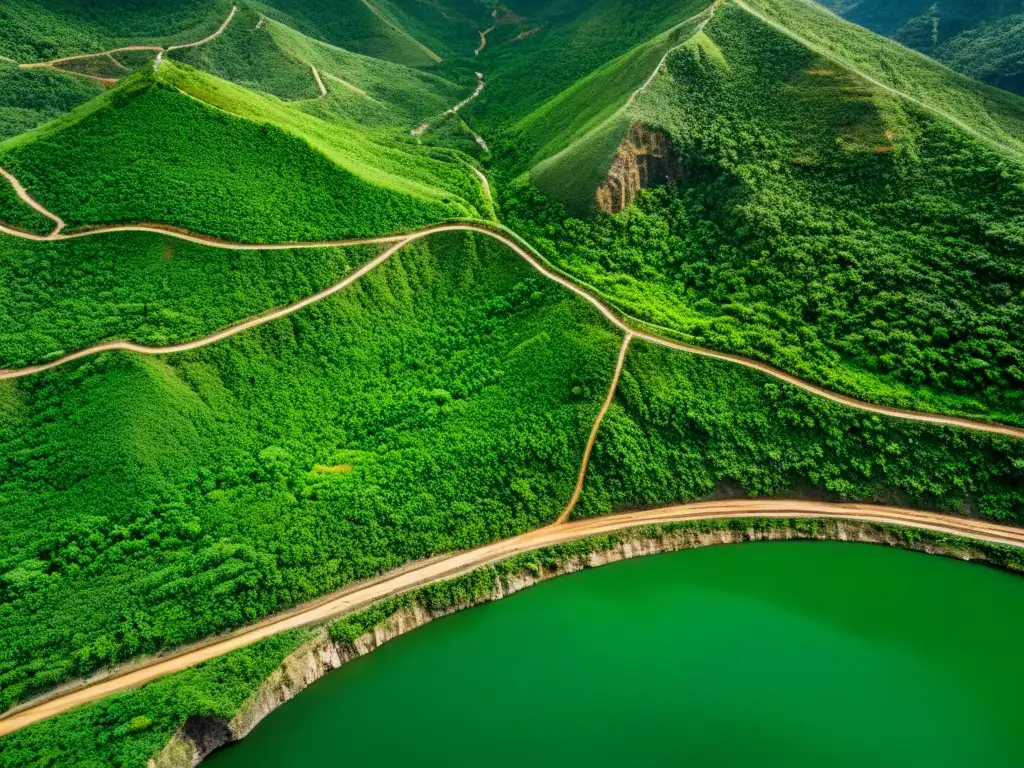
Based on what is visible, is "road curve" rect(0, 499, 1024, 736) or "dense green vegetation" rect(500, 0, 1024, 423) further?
"dense green vegetation" rect(500, 0, 1024, 423)

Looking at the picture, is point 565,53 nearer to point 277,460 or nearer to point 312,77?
point 312,77

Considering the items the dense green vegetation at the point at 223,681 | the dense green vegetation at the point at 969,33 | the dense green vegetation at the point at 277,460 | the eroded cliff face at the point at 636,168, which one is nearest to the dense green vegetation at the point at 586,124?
the eroded cliff face at the point at 636,168

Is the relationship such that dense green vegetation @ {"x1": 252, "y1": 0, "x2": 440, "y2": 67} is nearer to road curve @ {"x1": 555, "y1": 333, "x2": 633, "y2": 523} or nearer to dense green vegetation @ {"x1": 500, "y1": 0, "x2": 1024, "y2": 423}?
dense green vegetation @ {"x1": 500, "y1": 0, "x2": 1024, "y2": 423}

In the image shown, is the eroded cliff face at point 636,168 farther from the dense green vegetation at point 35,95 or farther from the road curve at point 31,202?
the dense green vegetation at point 35,95

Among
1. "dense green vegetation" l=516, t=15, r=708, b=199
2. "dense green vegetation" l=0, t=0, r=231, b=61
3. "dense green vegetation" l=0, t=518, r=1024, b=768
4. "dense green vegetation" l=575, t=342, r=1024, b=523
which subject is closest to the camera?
"dense green vegetation" l=0, t=518, r=1024, b=768

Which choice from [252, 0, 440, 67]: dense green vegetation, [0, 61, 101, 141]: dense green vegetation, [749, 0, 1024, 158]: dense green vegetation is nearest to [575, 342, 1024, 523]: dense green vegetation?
[749, 0, 1024, 158]: dense green vegetation

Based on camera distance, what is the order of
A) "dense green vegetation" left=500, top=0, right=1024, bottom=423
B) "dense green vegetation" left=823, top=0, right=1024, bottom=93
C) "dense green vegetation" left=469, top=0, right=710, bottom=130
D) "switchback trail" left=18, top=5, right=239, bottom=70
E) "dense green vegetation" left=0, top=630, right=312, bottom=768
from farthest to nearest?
"dense green vegetation" left=823, top=0, right=1024, bottom=93
"dense green vegetation" left=469, top=0, right=710, bottom=130
"switchback trail" left=18, top=5, right=239, bottom=70
"dense green vegetation" left=500, top=0, right=1024, bottom=423
"dense green vegetation" left=0, top=630, right=312, bottom=768

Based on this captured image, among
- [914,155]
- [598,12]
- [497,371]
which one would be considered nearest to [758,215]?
[914,155]
